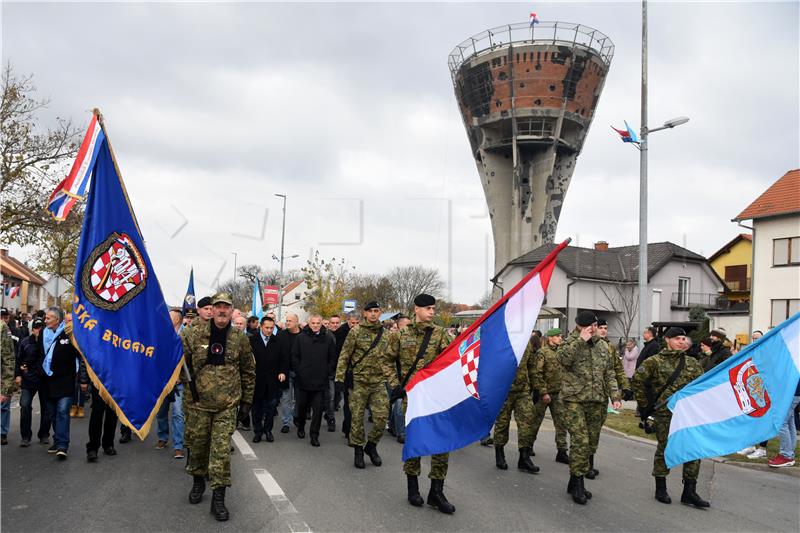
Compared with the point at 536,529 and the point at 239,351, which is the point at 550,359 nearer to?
the point at 536,529

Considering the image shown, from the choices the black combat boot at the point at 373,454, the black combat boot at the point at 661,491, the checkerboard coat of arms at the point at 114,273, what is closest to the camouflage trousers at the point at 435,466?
the black combat boot at the point at 373,454

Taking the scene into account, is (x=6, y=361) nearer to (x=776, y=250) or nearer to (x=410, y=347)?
(x=410, y=347)

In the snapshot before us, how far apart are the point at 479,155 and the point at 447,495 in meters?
53.4

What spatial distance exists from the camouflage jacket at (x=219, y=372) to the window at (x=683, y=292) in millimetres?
46749

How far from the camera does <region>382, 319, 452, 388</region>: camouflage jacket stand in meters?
7.03

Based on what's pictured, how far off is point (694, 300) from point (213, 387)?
48467 millimetres

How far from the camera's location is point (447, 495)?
683 cm

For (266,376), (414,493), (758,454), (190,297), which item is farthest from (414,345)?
(190,297)

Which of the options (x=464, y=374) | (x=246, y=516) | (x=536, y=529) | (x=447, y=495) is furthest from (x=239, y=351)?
(x=536, y=529)

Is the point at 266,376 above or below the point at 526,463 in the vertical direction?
above

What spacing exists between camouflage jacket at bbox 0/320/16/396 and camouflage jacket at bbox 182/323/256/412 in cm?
282

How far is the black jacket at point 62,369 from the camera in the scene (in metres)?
8.36

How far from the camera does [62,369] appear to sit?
843cm

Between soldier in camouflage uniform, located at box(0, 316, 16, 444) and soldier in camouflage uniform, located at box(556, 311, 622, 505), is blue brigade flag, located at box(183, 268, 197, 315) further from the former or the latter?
soldier in camouflage uniform, located at box(556, 311, 622, 505)
